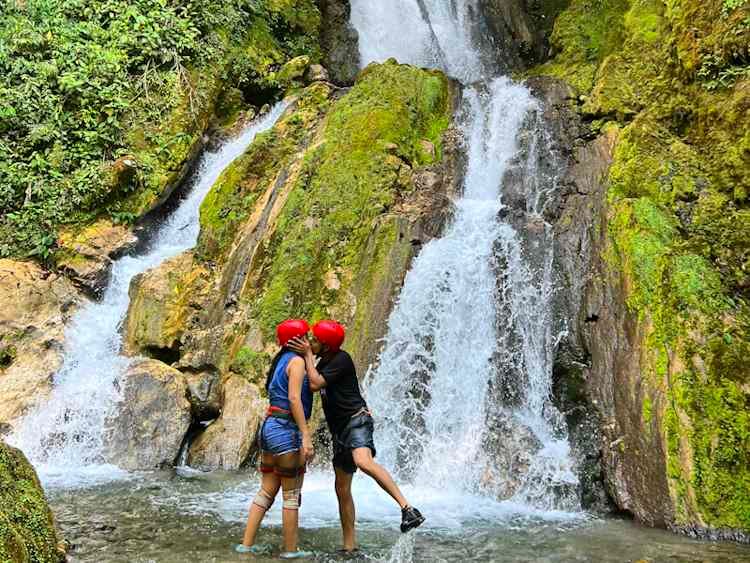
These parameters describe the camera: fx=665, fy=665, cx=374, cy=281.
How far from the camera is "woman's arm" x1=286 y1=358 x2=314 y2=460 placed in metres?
5.25

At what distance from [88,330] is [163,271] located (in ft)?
6.01

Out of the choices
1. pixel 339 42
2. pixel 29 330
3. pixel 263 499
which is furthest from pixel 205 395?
pixel 339 42

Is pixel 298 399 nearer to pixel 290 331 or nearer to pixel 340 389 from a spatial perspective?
pixel 340 389

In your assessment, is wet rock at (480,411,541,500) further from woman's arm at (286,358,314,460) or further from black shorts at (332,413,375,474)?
woman's arm at (286,358,314,460)

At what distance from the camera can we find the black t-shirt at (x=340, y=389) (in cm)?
554

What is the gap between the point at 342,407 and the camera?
5562 mm

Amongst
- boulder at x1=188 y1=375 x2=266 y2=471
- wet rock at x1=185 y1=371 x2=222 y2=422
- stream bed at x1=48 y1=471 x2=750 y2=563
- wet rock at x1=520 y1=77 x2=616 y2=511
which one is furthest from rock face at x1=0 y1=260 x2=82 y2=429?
wet rock at x1=520 y1=77 x2=616 y2=511

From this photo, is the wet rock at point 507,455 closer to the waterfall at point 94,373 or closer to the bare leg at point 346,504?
the bare leg at point 346,504

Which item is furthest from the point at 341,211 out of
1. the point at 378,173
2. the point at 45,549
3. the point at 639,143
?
the point at 45,549

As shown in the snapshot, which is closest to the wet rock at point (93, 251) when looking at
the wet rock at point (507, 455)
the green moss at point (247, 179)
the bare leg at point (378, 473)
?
the green moss at point (247, 179)

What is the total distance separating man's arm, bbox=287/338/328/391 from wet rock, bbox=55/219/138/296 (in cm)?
1018

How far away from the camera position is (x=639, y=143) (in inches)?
428

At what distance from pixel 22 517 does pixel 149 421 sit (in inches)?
220

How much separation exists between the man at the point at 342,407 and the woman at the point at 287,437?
0.42 feet
